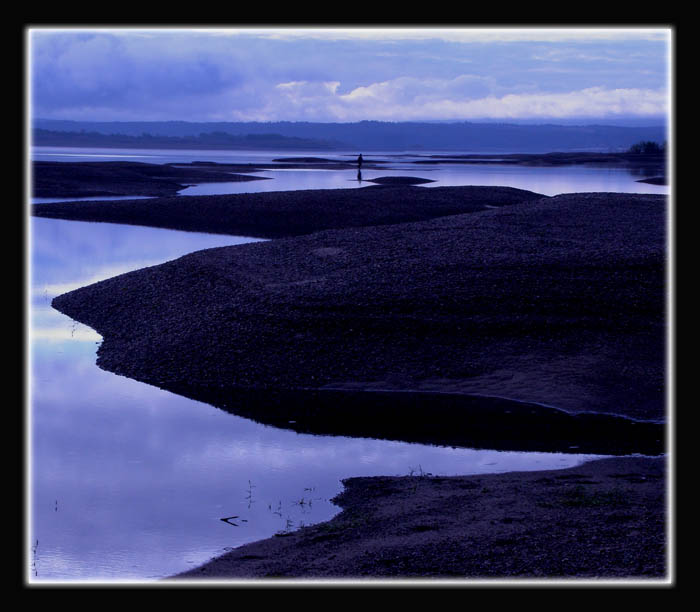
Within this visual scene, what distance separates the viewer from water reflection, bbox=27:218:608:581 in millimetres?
10586

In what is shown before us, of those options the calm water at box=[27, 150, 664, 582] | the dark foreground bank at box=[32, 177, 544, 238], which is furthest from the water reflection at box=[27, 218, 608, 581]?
the dark foreground bank at box=[32, 177, 544, 238]

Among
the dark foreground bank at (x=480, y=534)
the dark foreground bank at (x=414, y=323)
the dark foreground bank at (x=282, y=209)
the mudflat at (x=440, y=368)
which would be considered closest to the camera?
the dark foreground bank at (x=480, y=534)

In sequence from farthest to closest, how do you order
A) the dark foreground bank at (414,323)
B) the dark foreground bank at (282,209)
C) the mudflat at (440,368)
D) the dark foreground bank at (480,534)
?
1. the dark foreground bank at (282,209)
2. the dark foreground bank at (414,323)
3. the mudflat at (440,368)
4. the dark foreground bank at (480,534)

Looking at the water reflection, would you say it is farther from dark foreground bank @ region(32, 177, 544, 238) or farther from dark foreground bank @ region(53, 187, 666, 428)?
dark foreground bank @ region(32, 177, 544, 238)

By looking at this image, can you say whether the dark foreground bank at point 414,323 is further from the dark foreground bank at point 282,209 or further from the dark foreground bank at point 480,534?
the dark foreground bank at point 282,209

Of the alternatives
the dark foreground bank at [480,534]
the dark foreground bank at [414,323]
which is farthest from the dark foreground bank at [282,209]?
the dark foreground bank at [480,534]

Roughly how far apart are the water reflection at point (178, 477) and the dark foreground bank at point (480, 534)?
597 millimetres

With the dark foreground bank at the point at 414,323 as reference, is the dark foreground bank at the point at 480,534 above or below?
below

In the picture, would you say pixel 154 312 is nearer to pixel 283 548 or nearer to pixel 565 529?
pixel 283 548

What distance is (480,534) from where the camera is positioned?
10000 mm

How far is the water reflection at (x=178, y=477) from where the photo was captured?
10.6 metres

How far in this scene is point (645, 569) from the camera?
335 inches

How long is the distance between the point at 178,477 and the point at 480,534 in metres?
4.95

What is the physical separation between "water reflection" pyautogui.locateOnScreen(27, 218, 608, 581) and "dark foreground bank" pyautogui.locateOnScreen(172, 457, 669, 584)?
1.96 feet
